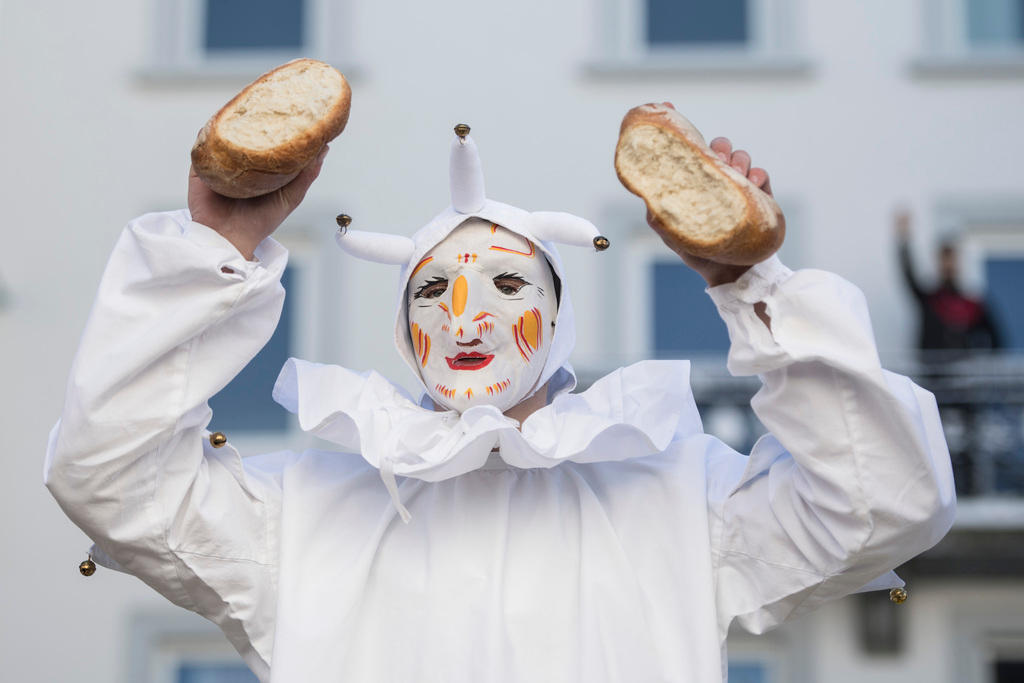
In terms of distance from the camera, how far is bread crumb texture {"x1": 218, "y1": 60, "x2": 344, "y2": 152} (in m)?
2.81

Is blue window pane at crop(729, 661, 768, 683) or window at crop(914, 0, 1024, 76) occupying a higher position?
window at crop(914, 0, 1024, 76)

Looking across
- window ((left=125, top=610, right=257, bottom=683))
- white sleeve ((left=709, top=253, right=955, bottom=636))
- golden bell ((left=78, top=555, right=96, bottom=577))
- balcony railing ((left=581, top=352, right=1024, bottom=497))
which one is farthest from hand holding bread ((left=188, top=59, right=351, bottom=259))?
window ((left=125, top=610, right=257, bottom=683))

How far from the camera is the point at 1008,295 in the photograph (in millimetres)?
11594

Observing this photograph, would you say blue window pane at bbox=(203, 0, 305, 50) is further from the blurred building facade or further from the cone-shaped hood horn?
the cone-shaped hood horn

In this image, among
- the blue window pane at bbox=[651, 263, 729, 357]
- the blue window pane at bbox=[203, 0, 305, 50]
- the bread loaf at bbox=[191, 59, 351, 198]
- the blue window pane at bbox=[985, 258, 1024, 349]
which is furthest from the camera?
the blue window pane at bbox=[203, 0, 305, 50]

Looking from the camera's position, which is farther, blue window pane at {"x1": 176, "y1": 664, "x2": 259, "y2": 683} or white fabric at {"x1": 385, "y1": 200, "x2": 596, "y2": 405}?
blue window pane at {"x1": 176, "y1": 664, "x2": 259, "y2": 683}

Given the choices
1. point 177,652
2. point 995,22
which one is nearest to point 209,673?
point 177,652

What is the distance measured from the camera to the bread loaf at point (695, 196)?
106 inches

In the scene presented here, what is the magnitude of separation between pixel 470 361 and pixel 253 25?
937 cm

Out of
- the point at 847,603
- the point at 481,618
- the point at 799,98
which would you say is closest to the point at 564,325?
the point at 481,618

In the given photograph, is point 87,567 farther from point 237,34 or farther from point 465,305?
point 237,34

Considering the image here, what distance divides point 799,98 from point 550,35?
1.91 metres

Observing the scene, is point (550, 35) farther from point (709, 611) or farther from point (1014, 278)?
point (709, 611)

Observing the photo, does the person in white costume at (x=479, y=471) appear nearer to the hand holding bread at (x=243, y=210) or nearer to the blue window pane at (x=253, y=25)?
the hand holding bread at (x=243, y=210)
